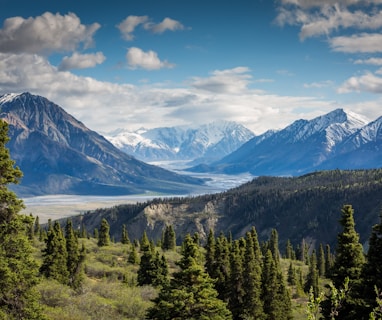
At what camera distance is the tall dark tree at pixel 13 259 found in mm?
24781

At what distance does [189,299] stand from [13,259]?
38.8ft

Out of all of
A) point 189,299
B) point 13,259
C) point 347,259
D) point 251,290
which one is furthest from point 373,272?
point 251,290

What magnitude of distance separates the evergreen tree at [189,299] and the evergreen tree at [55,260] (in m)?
36.7

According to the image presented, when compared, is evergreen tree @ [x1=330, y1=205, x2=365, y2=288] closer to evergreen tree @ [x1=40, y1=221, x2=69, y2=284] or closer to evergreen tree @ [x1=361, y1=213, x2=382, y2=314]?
evergreen tree @ [x1=361, y1=213, x2=382, y2=314]

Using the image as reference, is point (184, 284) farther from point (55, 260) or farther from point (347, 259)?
point (55, 260)

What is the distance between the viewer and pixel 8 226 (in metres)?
25.9

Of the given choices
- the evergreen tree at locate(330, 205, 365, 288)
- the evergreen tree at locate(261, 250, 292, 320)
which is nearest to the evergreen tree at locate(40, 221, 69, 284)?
the evergreen tree at locate(261, 250, 292, 320)

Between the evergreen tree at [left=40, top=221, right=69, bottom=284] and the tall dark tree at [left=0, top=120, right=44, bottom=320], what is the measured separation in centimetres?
3951

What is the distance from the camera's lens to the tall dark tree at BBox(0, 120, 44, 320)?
24.8m

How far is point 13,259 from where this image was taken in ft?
83.2

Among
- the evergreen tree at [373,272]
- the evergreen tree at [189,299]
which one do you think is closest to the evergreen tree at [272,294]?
the evergreen tree at [373,272]

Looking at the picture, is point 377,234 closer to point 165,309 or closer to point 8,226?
point 165,309

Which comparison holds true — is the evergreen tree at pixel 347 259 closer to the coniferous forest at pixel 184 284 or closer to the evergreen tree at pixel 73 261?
the coniferous forest at pixel 184 284

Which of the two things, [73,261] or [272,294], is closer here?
[272,294]
